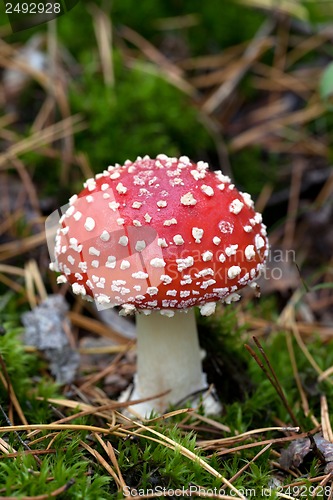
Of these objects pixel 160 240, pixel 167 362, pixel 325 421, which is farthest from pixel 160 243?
pixel 325 421

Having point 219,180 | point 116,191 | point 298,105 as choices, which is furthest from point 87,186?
point 298,105

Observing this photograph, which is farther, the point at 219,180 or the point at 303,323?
the point at 303,323

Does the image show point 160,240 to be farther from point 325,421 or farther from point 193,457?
point 325,421

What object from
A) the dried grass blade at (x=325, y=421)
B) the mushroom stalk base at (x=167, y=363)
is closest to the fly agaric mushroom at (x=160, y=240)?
the mushroom stalk base at (x=167, y=363)

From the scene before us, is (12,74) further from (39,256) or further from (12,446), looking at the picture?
(12,446)

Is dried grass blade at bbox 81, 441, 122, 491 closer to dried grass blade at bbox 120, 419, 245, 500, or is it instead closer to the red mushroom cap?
dried grass blade at bbox 120, 419, 245, 500

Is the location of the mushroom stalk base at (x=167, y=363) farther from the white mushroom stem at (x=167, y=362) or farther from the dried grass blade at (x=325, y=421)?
the dried grass blade at (x=325, y=421)
